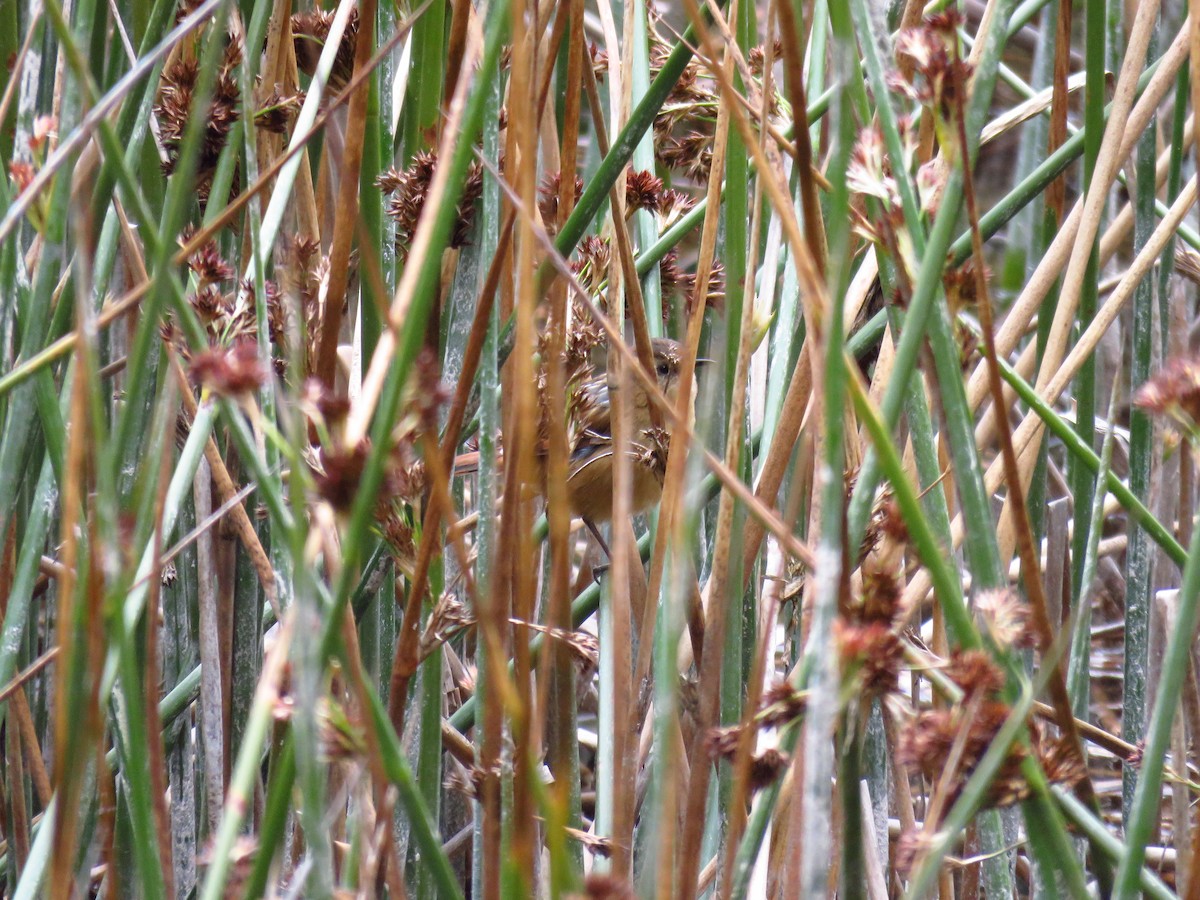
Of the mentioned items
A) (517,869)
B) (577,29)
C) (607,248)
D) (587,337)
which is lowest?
(517,869)

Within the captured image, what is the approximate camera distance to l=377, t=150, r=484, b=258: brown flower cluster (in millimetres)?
1056

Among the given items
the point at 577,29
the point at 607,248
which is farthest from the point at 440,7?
the point at 607,248

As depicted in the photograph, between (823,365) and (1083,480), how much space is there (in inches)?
32.9

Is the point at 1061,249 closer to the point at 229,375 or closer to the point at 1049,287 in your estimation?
the point at 1049,287

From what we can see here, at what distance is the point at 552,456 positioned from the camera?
760mm

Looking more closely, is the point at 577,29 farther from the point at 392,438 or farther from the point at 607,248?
the point at 392,438

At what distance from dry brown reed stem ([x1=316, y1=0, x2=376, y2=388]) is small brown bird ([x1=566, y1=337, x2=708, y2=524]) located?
0.23 metres

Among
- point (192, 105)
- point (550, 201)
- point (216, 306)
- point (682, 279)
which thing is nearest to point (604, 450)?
point (682, 279)

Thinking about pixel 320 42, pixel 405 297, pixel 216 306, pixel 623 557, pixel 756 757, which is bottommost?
pixel 756 757

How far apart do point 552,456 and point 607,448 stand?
1.11 meters

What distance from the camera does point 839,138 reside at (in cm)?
60

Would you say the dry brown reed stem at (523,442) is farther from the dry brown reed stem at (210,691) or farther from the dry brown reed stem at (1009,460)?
the dry brown reed stem at (210,691)

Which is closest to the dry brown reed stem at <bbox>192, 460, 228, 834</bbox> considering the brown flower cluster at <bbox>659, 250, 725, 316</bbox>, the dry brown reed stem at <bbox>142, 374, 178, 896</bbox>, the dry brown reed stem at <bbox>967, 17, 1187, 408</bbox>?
the dry brown reed stem at <bbox>142, 374, 178, 896</bbox>

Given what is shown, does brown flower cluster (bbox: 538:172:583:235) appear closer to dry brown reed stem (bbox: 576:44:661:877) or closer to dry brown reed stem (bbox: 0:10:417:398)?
dry brown reed stem (bbox: 576:44:661:877)
